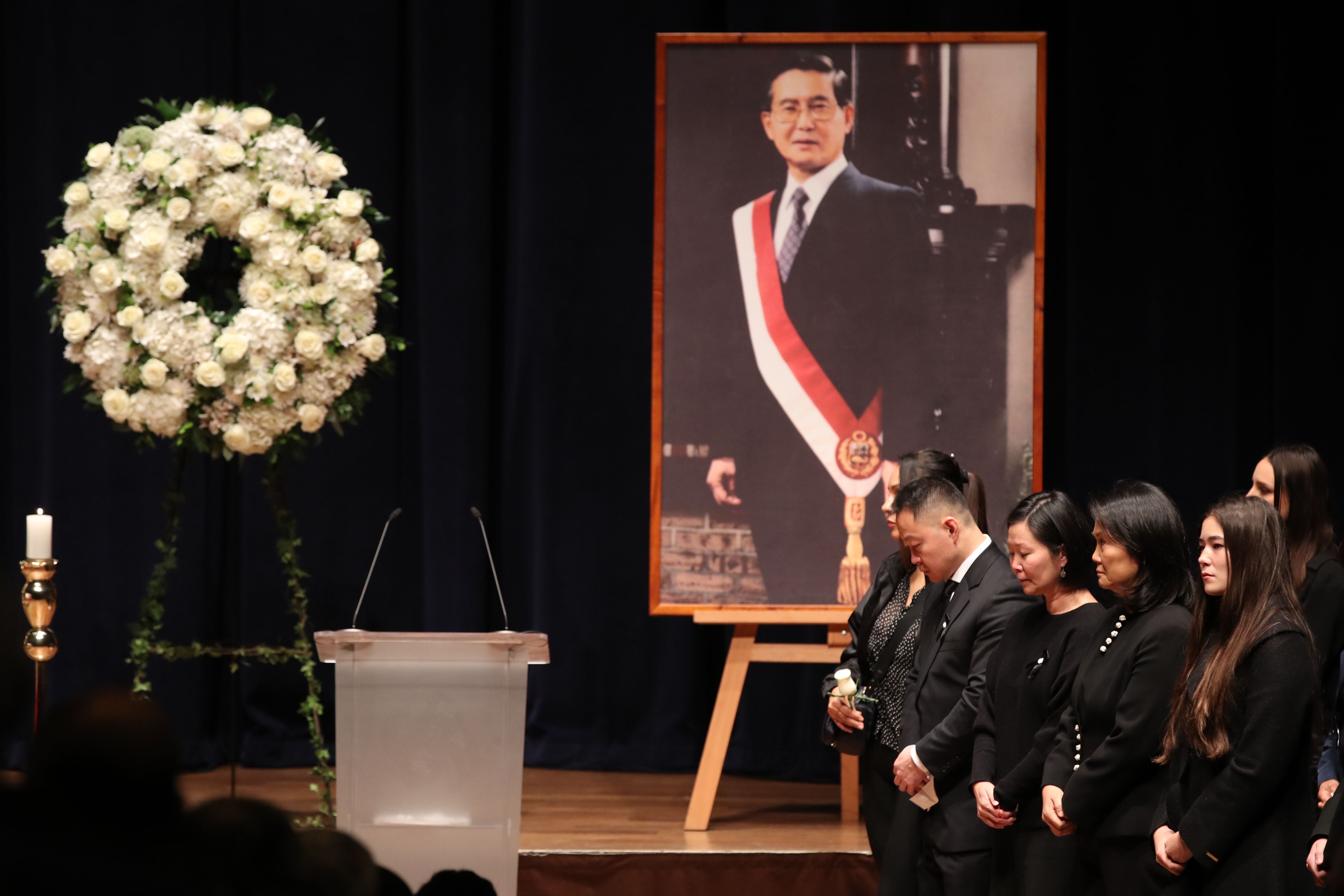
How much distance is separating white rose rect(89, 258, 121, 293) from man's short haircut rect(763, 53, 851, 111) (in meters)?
1.97

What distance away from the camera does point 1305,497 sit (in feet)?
11.1

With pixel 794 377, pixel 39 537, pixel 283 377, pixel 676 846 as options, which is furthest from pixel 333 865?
pixel 794 377

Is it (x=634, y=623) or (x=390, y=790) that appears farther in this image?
(x=634, y=623)

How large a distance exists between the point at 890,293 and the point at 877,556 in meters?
0.82

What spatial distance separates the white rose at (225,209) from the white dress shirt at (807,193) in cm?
160

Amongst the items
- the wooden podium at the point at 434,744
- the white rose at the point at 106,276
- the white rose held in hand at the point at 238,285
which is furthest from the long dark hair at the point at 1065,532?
the white rose at the point at 106,276

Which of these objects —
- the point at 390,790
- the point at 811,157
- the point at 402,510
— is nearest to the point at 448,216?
the point at 402,510

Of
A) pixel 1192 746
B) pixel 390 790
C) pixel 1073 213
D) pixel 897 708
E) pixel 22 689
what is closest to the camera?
pixel 22 689

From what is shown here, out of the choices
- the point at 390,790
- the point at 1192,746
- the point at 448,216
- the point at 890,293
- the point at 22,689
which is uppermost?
the point at 448,216

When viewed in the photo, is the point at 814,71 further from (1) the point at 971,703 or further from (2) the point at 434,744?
(2) the point at 434,744

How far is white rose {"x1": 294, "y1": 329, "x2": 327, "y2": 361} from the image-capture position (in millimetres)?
3943

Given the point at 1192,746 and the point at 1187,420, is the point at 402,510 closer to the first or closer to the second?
the point at 1187,420

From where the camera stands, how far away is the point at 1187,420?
5.46 m

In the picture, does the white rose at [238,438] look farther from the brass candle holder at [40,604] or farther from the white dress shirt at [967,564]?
the white dress shirt at [967,564]
